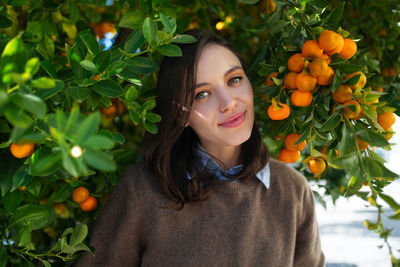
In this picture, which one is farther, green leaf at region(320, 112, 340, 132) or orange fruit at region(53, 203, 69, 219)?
orange fruit at region(53, 203, 69, 219)

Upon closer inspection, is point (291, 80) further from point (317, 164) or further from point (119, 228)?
point (119, 228)

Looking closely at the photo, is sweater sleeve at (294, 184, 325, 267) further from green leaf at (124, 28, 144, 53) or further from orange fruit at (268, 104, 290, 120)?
green leaf at (124, 28, 144, 53)

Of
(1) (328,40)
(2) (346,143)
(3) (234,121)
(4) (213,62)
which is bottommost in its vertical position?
(3) (234,121)

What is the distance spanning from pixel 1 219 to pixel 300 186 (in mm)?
909

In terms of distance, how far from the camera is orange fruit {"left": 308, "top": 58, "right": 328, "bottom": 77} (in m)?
0.86

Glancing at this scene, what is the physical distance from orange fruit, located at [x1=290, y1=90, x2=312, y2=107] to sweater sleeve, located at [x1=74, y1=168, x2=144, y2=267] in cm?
55

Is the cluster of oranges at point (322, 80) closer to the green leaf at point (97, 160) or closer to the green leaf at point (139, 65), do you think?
the green leaf at point (139, 65)

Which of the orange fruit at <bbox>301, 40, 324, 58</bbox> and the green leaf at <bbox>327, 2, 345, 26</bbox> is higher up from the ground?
the green leaf at <bbox>327, 2, 345, 26</bbox>

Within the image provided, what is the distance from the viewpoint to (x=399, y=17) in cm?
118

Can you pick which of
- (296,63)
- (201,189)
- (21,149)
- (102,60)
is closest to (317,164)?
(296,63)

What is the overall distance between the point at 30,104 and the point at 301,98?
0.58 meters

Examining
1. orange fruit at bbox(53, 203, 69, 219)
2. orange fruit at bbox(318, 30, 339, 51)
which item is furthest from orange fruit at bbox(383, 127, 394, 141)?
orange fruit at bbox(53, 203, 69, 219)

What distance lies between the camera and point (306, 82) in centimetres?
88

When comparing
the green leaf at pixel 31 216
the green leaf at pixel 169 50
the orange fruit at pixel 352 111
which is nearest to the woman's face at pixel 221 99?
the green leaf at pixel 169 50
